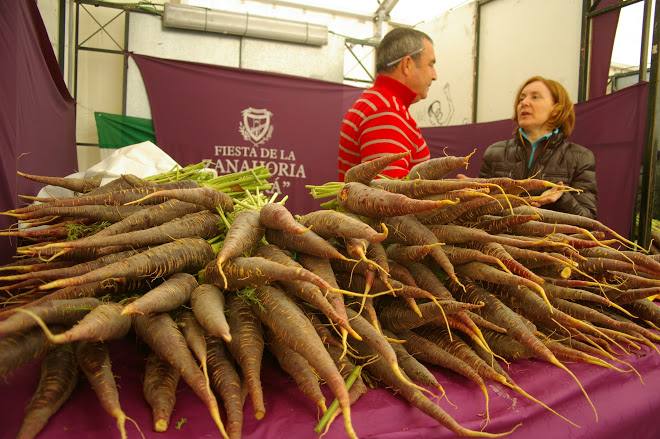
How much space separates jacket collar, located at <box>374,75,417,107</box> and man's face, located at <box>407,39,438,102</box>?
42 millimetres

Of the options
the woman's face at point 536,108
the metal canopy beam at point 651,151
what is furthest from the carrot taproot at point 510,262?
the metal canopy beam at point 651,151

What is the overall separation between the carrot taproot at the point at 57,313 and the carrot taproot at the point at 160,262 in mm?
38

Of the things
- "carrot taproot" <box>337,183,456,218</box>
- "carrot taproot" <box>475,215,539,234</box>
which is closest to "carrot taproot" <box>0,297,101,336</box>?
"carrot taproot" <box>337,183,456,218</box>

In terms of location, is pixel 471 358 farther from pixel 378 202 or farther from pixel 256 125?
pixel 256 125

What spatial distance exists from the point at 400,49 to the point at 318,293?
1.59m

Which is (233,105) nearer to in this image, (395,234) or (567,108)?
(567,108)

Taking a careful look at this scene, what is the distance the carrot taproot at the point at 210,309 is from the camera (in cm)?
82

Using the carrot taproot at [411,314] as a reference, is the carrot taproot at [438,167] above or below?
above

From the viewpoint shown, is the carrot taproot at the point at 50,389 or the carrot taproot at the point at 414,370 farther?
the carrot taproot at the point at 414,370

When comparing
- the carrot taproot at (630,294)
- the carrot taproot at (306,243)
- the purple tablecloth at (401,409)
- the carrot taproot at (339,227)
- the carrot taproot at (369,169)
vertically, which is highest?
the carrot taproot at (369,169)

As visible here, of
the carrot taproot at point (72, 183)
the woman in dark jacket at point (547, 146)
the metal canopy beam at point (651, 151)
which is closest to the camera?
the carrot taproot at point (72, 183)

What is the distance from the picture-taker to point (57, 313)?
33.1 inches

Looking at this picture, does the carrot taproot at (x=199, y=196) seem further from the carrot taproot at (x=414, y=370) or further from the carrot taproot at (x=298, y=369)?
the carrot taproot at (x=414, y=370)

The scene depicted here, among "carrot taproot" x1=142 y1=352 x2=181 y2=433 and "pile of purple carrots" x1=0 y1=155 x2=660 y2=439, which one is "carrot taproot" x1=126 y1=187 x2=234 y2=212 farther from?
"carrot taproot" x1=142 y1=352 x2=181 y2=433
